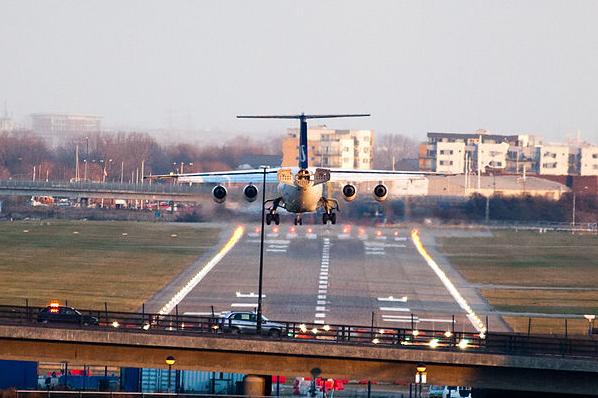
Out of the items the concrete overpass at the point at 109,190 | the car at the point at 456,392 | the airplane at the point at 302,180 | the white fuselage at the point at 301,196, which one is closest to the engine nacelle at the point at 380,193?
the airplane at the point at 302,180

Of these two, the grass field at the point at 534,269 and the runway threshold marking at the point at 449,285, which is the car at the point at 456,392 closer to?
the runway threshold marking at the point at 449,285

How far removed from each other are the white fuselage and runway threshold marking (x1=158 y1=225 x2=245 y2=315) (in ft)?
62.7

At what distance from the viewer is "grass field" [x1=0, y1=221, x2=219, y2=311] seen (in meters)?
121

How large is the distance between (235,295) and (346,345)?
160ft

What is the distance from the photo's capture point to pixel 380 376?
71.8 meters

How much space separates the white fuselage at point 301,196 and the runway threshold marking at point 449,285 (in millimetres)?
11890

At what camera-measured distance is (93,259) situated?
149000 mm

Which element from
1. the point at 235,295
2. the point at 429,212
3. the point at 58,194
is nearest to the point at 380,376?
the point at 235,295

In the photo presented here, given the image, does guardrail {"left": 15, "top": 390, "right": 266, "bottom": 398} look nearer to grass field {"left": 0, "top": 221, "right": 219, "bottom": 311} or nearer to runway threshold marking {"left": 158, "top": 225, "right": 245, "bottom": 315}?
runway threshold marking {"left": 158, "top": 225, "right": 245, "bottom": 315}

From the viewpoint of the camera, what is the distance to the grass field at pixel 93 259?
121188 millimetres

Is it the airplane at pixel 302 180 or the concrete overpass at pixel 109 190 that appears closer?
the airplane at pixel 302 180

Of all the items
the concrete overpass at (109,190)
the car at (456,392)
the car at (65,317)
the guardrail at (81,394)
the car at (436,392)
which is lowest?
the car at (436,392)

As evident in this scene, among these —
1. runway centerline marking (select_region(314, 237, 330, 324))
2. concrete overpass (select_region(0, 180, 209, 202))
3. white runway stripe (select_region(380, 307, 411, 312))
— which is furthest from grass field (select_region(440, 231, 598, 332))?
concrete overpass (select_region(0, 180, 209, 202))

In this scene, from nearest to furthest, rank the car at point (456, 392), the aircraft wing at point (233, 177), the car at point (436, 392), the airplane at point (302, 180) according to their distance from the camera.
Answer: the car at point (456, 392) → the car at point (436, 392) → the airplane at point (302, 180) → the aircraft wing at point (233, 177)
